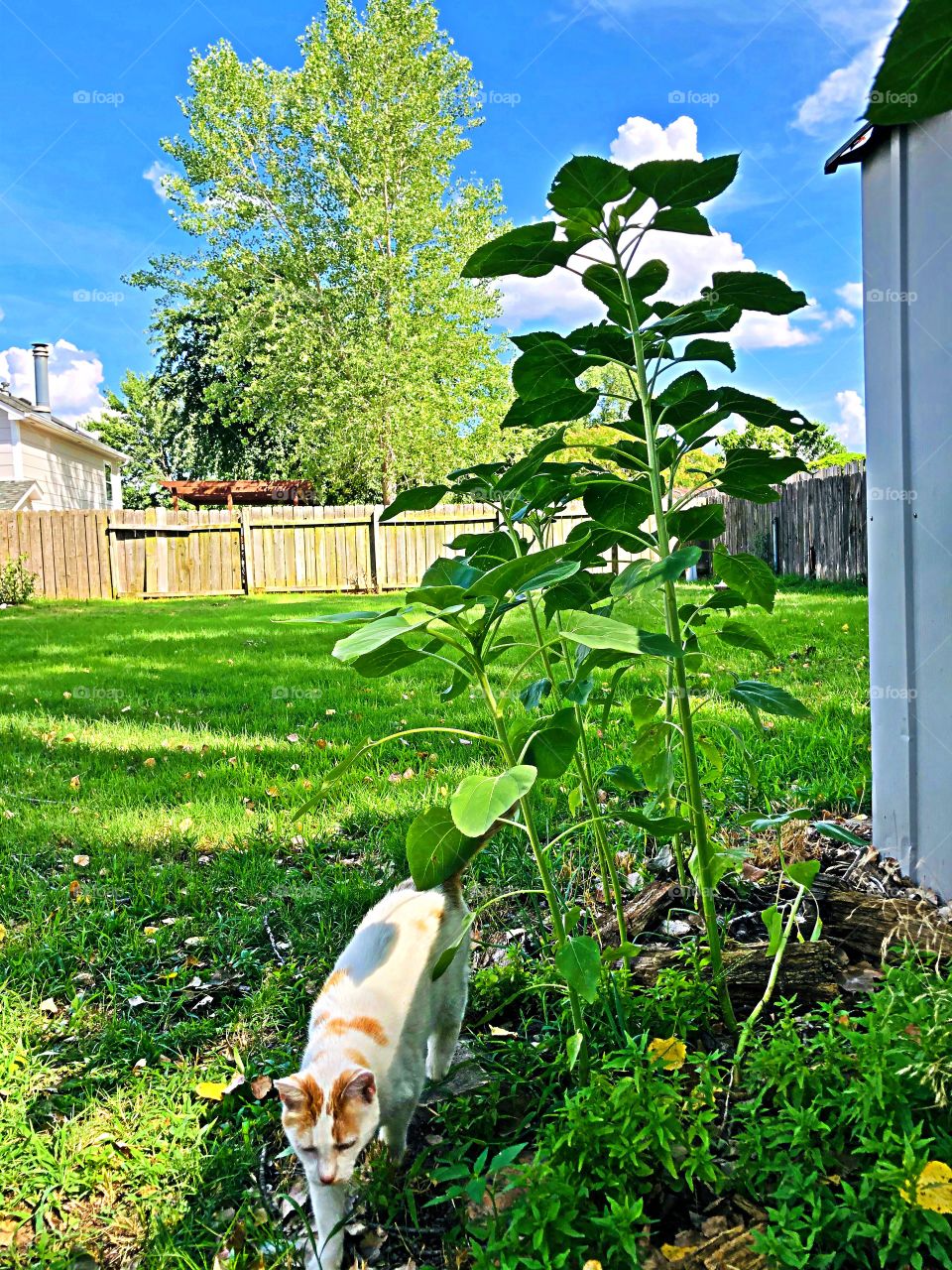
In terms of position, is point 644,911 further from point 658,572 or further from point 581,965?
point 658,572

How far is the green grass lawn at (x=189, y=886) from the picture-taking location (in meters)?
1.47

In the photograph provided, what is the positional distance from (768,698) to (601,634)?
17.8 inches

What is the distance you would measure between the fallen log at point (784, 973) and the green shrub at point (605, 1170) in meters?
0.29

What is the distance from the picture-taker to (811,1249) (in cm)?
107

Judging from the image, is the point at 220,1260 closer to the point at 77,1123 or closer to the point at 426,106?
the point at 77,1123

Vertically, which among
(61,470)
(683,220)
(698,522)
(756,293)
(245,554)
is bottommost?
(698,522)

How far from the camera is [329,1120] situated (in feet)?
4.01

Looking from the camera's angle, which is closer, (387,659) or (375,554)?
(387,659)

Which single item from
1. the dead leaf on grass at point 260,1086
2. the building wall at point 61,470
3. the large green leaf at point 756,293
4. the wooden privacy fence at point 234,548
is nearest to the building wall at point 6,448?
the building wall at point 61,470

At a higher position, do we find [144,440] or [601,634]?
[144,440]

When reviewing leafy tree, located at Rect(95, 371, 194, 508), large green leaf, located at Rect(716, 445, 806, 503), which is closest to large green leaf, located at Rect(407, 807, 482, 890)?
large green leaf, located at Rect(716, 445, 806, 503)

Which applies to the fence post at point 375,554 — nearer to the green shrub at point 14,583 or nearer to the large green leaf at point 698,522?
the green shrub at point 14,583

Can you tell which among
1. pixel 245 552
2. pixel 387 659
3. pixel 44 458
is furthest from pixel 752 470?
pixel 44 458

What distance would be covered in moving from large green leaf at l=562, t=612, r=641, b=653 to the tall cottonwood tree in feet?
64.6
